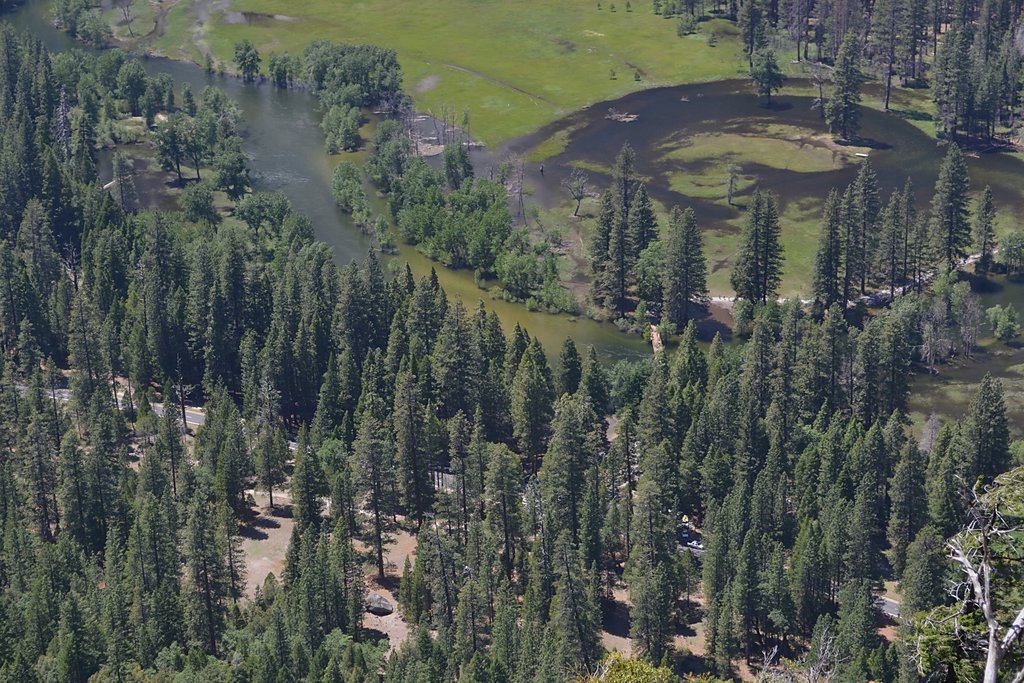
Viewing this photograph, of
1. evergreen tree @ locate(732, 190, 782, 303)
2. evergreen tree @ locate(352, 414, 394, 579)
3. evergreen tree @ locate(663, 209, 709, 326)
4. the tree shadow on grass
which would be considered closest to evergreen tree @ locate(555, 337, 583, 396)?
evergreen tree @ locate(352, 414, 394, 579)

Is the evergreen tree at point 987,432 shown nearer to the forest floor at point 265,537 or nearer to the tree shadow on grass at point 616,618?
the tree shadow on grass at point 616,618

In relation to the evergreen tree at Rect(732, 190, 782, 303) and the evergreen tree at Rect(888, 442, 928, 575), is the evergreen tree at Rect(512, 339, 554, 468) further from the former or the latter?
the evergreen tree at Rect(732, 190, 782, 303)

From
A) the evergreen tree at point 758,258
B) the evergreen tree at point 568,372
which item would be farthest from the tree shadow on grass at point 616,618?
the evergreen tree at point 758,258

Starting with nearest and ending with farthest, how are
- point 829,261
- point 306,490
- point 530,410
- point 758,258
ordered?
1. point 306,490
2. point 530,410
3. point 829,261
4. point 758,258

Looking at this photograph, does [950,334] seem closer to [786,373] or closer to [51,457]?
[786,373]

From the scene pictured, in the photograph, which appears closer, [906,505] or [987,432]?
[906,505]

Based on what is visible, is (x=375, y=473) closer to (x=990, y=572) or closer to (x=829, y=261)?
(x=829, y=261)

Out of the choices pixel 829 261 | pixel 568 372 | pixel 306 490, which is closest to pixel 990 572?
pixel 306 490

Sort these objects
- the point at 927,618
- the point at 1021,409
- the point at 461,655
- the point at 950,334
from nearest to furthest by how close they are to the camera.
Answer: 1. the point at 927,618
2. the point at 461,655
3. the point at 1021,409
4. the point at 950,334

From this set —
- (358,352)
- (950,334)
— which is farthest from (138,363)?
(950,334)
